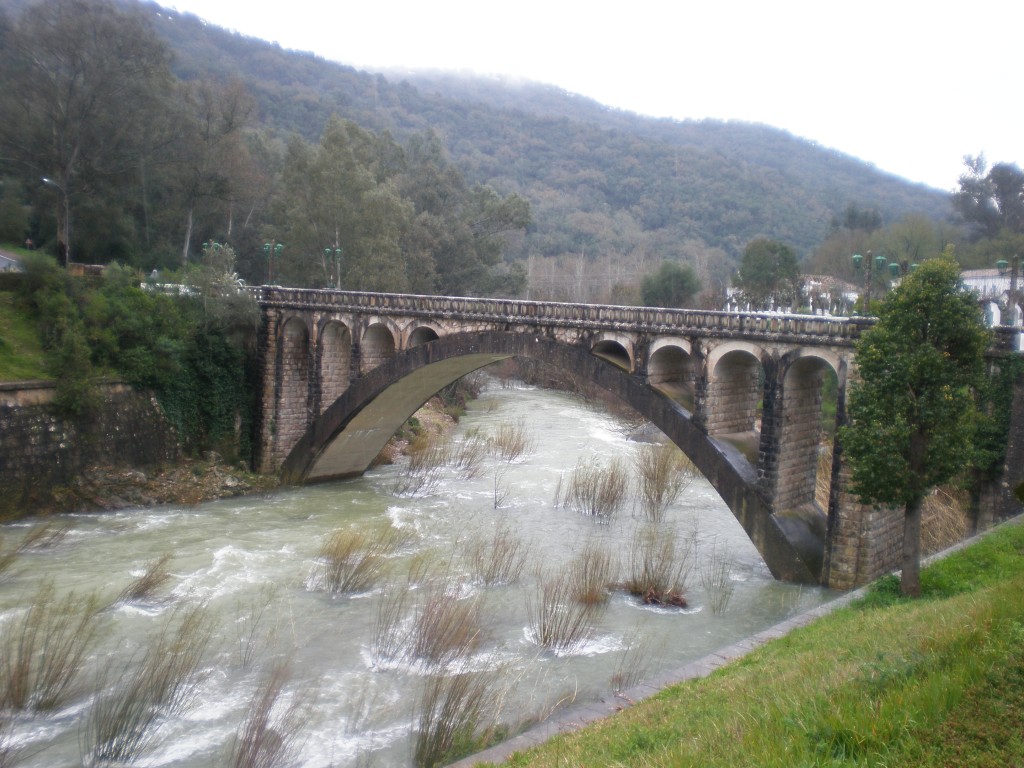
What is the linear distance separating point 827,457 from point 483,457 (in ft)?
39.1

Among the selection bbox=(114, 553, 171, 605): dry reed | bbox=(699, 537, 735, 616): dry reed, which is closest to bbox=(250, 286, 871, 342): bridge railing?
bbox=(699, 537, 735, 616): dry reed

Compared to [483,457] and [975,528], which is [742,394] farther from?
[483,457]

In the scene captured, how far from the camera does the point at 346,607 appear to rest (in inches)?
661

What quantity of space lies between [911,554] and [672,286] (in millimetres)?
37966

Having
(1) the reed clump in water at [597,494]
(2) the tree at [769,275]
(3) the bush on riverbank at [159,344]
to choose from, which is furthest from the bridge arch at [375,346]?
(2) the tree at [769,275]

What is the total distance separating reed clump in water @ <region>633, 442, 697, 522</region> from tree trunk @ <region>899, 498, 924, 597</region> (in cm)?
975

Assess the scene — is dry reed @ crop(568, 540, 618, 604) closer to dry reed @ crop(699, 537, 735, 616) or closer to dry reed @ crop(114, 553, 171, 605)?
dry reed @ crop(699, 537, 735, 616)

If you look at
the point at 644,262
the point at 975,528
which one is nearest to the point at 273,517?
the point at 975,528

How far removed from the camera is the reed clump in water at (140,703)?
1066cm

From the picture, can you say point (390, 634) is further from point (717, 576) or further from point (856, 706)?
point (856, 706)

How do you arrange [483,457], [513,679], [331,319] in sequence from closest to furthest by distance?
[513,679] → [331,319] → [483,457]

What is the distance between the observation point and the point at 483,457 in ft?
102

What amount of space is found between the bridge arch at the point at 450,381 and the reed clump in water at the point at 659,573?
6.14ft

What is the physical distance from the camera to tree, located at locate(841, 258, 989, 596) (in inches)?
542
